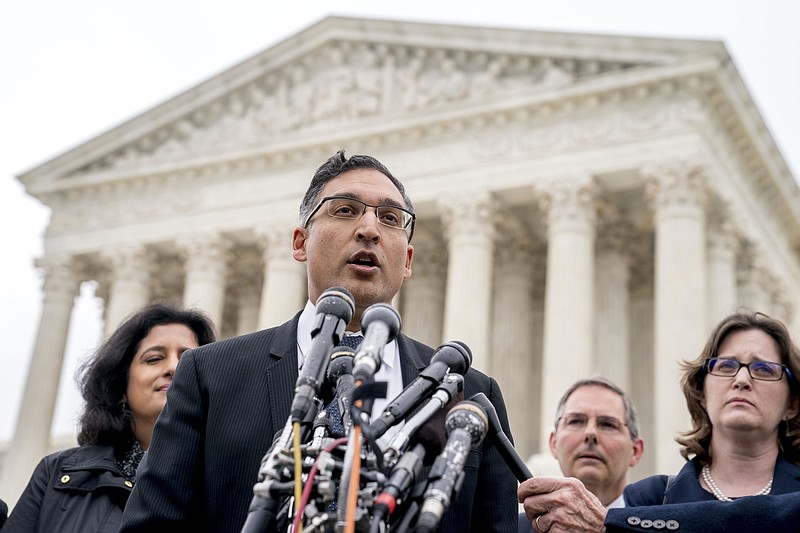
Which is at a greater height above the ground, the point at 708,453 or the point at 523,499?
the point at 708,453

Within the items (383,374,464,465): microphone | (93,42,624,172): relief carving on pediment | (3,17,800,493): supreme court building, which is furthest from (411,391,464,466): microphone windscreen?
(93,42,624,172): relief carving on pediment

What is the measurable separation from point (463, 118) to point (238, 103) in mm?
9886

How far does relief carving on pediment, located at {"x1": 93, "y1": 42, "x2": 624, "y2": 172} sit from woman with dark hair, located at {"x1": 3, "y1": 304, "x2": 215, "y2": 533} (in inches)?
920

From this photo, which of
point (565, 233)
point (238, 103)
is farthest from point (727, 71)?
point (238, 103)

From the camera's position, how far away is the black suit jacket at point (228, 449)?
405 centimetres

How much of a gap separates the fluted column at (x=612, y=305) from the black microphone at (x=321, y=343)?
2619 cm

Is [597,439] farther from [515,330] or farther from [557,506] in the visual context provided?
[515,330]

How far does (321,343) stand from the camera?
339 cm

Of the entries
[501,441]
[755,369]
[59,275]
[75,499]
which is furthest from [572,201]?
[501,441]

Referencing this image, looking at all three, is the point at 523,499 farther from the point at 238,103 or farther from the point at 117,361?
the point at 238,103

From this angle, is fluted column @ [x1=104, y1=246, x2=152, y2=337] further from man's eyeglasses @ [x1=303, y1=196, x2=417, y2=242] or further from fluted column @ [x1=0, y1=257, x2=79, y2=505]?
man's eyeglasses @ [x1=303, y1=196, x2=417, y2=242]

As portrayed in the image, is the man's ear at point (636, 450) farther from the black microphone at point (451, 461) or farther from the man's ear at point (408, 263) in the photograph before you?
the black microphone at point (451, 461)

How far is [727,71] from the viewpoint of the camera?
26.7m

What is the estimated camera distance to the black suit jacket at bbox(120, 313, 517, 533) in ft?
13.3
